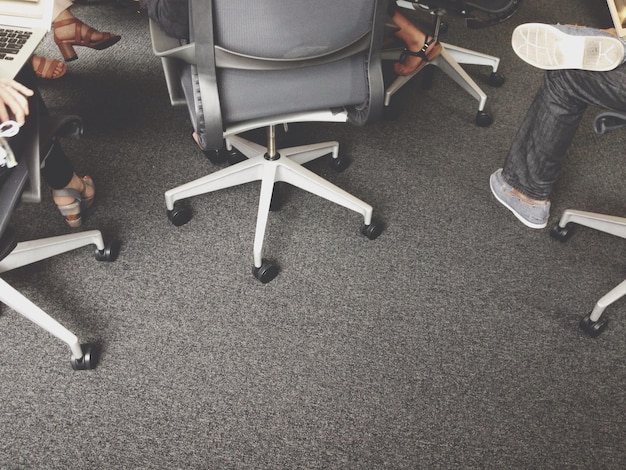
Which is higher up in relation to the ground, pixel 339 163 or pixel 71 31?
pixel 71 31

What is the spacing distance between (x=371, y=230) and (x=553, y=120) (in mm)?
617

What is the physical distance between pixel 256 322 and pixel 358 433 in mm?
406

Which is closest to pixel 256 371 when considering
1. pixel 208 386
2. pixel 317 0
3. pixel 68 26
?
pixel 208 386

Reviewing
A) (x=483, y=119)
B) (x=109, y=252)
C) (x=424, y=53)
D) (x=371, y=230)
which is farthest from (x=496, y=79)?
(x=109, y=252)

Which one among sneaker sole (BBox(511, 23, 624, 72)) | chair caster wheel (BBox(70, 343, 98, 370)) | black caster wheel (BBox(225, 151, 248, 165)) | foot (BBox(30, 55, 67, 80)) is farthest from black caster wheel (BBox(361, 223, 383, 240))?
foot (BBox(30, 55, 67, 80))

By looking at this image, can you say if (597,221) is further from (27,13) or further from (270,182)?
(27,13)

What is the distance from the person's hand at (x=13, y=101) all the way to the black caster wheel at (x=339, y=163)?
106 cm

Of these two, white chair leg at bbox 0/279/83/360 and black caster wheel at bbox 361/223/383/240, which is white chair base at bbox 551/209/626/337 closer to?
black caster wheel at bbox 361/223/383/240

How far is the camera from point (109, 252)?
5.48ft

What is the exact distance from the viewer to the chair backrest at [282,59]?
45.3 inches

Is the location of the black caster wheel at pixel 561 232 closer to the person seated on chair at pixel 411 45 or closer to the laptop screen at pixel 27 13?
the person seated on chair at pixel 411 45

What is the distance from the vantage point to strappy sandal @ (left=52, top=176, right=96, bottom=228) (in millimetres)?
1711

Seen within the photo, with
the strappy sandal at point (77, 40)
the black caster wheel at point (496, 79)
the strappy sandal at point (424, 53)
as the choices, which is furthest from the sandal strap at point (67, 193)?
the black caster wheel at point (496, 79)

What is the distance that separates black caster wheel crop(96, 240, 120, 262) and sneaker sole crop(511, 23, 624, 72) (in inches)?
49.4
